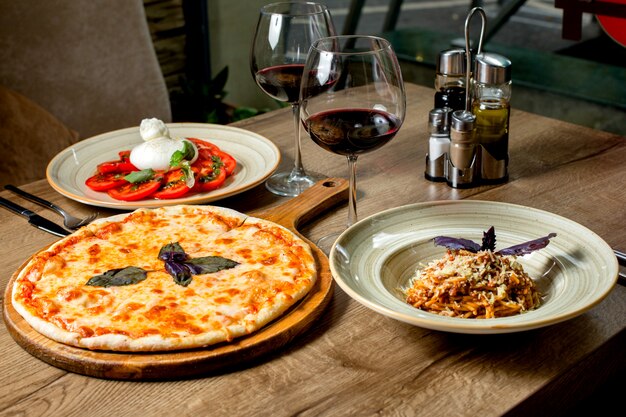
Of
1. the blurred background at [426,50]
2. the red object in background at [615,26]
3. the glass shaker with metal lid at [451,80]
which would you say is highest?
the glass shaker with metal lid at [451,80]

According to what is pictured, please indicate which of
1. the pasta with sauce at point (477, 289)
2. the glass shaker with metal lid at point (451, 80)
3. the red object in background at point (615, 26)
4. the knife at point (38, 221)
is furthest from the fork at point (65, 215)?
the red object in background at point (615, 26)

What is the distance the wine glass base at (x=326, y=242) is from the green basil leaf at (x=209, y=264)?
0.59 feet

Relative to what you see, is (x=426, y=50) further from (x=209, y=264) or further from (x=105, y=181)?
(x=209, y=264)

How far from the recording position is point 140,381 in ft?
3.26

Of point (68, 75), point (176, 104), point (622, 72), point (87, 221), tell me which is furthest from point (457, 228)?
point (176, 104)

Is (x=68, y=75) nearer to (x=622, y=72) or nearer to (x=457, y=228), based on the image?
(x=457, y=228)

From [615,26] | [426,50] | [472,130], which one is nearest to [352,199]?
[472,130]

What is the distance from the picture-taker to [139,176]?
1.54 m

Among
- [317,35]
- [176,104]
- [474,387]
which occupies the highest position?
[317,35]

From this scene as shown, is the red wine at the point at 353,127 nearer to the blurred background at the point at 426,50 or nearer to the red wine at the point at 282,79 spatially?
the red wine at the point at 282,79

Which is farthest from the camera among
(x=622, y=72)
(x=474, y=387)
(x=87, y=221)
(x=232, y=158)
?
(x=622, y=72)

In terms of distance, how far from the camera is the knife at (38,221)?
142 cm

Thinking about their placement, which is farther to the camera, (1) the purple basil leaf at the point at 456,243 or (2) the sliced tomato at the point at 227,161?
(2) the sliced tomato at the point at 227,161

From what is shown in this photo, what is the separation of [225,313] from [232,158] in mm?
666
